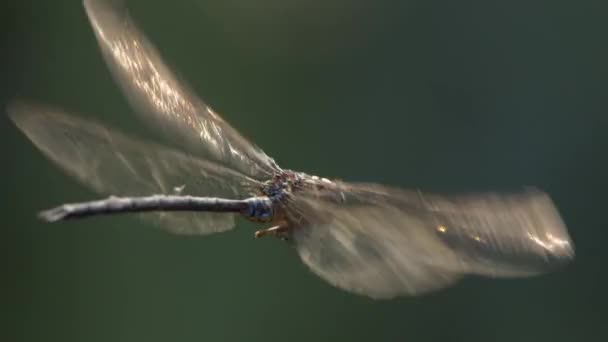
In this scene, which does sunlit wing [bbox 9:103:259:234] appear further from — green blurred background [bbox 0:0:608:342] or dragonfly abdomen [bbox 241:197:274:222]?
green blurred background [bbox 0:0:608:342]

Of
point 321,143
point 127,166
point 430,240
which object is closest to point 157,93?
point 127,166

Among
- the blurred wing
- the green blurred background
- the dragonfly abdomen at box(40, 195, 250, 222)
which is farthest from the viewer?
the green blurred background

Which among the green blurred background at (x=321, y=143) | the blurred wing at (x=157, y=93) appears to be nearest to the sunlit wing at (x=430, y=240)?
the blurred wing at (x=157, y=93)

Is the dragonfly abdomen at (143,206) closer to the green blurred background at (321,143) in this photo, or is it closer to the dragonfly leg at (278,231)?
the dragonfly leg at (278,231)

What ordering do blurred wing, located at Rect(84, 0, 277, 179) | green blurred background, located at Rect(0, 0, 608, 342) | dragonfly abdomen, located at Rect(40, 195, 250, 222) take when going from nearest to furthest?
dragonfly abdomen, located at Rect(40, 195, 250, 222), blurred wing, located at Rect(84, 0, 277, 179), green blurred background, located at Rect(0, 0, 608, 342)

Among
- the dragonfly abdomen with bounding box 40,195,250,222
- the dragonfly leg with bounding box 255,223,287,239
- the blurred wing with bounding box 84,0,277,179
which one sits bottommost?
the dragonfly leg with bounding box 255,223,287,239

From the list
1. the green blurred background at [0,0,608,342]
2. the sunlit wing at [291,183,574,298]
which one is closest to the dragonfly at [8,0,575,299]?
the sunlit wing at [291,183,574,298]

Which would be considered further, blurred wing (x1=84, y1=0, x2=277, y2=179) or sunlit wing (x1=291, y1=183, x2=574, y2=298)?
blurred wing (x1=84, y1=0, x2=277, y2=179)
